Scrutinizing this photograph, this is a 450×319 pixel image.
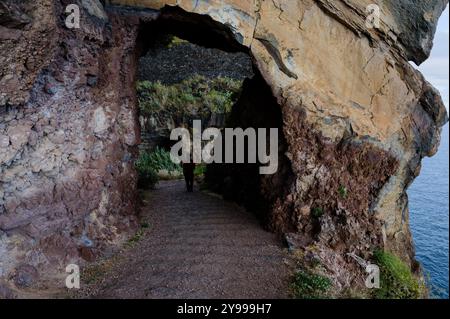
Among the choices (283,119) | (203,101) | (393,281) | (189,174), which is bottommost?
(393,281)

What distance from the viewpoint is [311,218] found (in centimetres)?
961

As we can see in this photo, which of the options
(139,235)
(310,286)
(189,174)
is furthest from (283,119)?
(189,174)

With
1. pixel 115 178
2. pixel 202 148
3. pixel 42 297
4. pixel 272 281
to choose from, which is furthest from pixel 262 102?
pixel 202 148

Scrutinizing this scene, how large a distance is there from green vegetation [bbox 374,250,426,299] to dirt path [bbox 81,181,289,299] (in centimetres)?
235

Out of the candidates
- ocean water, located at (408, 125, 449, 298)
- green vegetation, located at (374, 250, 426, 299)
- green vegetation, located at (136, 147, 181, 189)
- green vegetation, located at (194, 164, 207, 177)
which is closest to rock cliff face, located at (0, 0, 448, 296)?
green vegetation, located at (374, 250, 426, 299)

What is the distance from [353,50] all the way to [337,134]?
2090 mm

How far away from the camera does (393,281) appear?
8953 millimetres

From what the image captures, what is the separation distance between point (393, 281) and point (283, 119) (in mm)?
4404

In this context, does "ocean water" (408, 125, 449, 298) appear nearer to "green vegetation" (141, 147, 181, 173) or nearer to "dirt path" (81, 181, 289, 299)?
"dirt path" (81, 181, 289, 299)

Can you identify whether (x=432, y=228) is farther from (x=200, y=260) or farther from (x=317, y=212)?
(x=200, y=260)

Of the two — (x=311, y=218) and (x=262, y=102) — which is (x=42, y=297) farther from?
(x=262, y=102)

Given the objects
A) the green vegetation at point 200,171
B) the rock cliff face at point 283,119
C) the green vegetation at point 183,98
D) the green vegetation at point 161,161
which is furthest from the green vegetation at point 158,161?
the rock cliff face at point 283,119

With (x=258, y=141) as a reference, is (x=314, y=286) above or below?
below

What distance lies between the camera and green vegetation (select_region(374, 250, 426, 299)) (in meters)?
8.73
